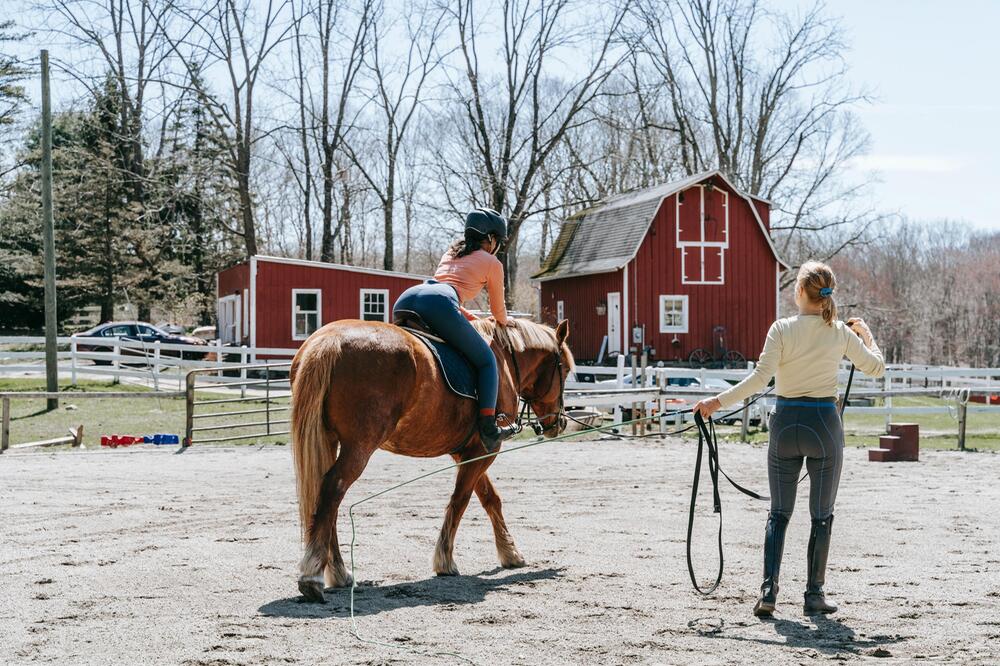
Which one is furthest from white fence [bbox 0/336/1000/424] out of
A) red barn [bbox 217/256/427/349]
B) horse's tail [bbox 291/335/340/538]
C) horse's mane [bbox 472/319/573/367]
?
horse's tail [bbox 291/335/340/538]

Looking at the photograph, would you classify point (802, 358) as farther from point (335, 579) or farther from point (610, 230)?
point (610, 230)

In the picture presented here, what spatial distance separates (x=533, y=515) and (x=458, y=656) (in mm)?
4599

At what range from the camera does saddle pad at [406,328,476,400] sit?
21.7 feet

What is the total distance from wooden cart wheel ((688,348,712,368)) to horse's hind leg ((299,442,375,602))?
2823 cm

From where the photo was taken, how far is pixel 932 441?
59.6 feet

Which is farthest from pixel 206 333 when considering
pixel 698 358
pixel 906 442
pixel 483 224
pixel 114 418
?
pixel 483 224

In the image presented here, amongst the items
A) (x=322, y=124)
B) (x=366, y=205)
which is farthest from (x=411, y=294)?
(x=366, y=205)

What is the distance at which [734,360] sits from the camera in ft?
110

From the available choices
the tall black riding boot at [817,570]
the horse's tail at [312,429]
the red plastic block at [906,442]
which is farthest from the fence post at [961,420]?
the horse's tail at [312,429]

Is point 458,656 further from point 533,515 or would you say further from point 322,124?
point 322,124

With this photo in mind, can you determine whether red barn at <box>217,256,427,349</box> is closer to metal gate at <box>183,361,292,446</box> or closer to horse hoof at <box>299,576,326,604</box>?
metal gate at <box>183,361,292,446</box>

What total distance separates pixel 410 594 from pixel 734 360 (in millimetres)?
28509

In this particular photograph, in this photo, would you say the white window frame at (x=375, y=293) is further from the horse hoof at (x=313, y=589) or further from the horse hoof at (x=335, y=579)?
the horse hoof at (x=313, y=589)

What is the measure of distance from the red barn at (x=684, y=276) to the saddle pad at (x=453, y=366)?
1053 inches
